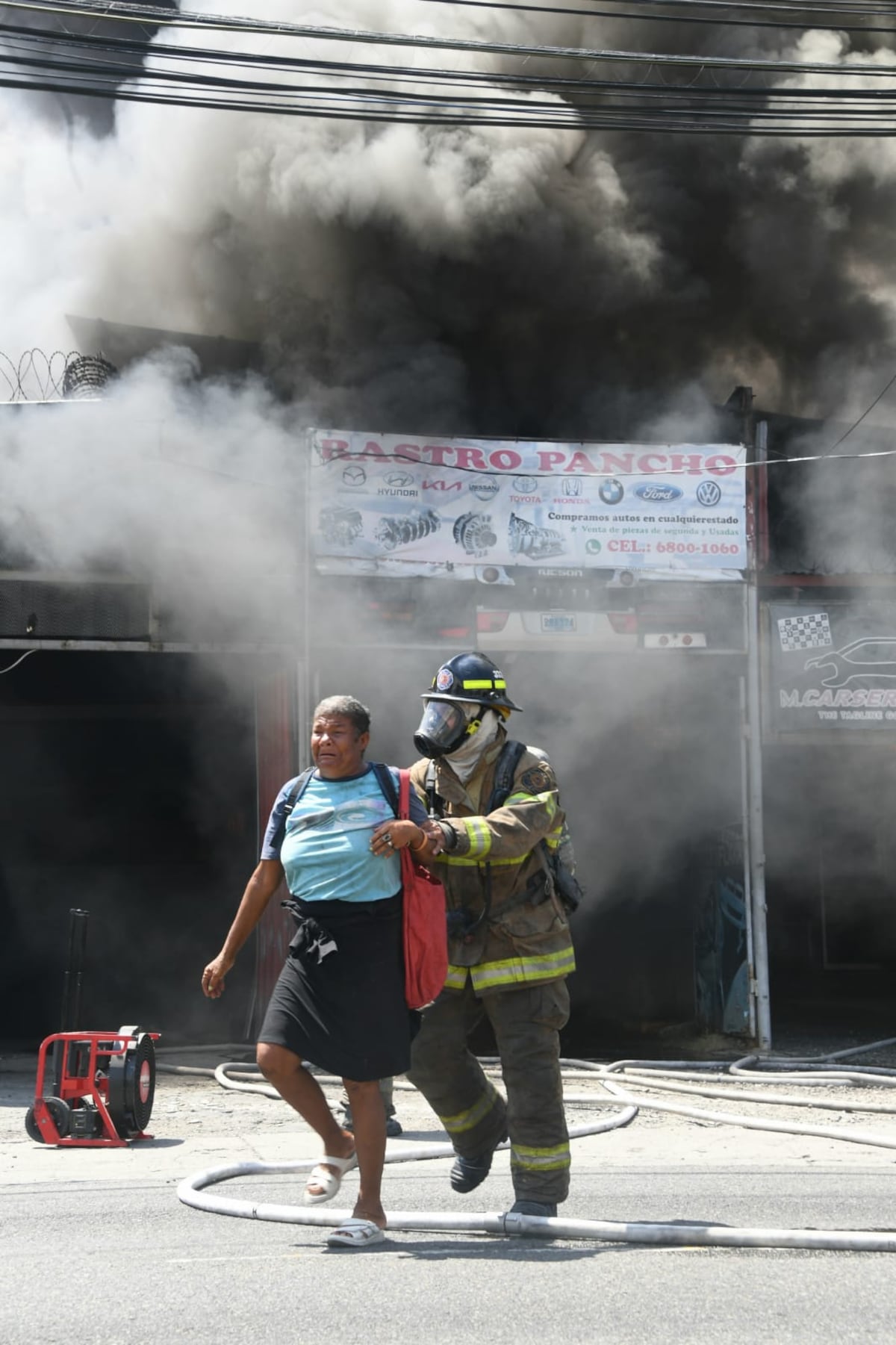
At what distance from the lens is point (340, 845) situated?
342 cm

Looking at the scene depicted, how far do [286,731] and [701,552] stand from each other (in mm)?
2973

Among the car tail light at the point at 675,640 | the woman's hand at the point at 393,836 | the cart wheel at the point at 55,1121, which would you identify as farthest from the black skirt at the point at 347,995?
the car tail light at the point at 675,640

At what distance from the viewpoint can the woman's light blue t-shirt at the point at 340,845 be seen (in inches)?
134

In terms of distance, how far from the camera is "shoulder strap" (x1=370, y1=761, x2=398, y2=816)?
138 inches

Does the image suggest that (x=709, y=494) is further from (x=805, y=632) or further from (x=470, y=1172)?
(x=470, y=1172)

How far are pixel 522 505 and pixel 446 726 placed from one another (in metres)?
5.43

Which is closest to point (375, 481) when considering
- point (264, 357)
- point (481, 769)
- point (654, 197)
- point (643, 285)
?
point (264, 357)

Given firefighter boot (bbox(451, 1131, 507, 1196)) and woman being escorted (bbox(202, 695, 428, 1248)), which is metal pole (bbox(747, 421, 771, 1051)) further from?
woman being escorted (bbox(202, 695, 428, 1248))

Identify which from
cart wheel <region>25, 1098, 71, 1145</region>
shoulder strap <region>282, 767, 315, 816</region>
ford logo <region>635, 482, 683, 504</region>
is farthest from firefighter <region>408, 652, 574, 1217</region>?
ford logo <region>635, 482, 683, 504</region>

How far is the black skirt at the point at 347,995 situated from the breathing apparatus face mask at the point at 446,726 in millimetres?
491

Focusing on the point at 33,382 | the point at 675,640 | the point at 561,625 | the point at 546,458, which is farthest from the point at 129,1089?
the point at 33,382

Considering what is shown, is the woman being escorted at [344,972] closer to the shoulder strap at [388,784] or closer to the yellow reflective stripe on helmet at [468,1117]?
the shoulder strap at [388,784]

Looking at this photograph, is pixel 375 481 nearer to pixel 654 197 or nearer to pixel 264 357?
pixel 264 357

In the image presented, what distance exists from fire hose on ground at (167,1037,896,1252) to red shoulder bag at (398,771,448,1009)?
0.61 m
